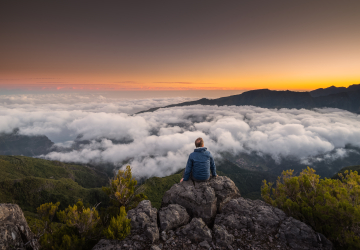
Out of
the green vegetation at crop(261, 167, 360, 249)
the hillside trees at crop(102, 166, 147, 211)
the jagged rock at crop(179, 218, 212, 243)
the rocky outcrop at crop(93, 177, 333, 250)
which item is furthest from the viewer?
the hillside trees at crop(102, 166, 147, 211)

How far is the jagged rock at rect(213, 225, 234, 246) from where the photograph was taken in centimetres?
841

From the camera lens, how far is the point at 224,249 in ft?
26.7

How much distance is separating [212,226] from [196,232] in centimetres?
203

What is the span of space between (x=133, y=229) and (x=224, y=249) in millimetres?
5335

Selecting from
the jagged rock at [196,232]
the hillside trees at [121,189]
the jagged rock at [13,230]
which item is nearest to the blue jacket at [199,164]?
the jagged rock at [196,232]

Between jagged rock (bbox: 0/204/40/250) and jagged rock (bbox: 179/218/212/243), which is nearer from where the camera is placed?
jagged rock (bbox: 0/204/40/250)

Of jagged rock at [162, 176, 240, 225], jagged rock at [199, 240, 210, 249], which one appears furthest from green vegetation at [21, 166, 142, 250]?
jagged rock at [162, 176, 240, 225]

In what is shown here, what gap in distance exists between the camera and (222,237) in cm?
862

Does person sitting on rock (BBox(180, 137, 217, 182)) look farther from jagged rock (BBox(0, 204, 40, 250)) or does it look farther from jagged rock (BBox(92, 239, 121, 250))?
jagged rock (BBox(0, 204, 40, 250))

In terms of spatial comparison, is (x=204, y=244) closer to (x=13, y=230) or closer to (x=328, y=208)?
(x=328, y=208)

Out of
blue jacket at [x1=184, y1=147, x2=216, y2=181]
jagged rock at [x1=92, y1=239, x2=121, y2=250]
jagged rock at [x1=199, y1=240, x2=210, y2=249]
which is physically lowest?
jagged rock at [x1=199, y1=240, x2=210, y2=249]

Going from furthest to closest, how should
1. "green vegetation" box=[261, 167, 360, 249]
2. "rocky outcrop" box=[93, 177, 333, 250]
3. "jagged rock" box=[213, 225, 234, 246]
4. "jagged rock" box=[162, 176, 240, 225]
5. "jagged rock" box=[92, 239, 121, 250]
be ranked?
"jagged rock" box=[162, 176, 240, 225] < "jagged rock" box=[213, 225, 234, 246] < "rocky outcrop" box=[93, 177, 333, 250] < "green vegetation" box=[261, 167, 360, 249] < "jagged rock" box=[92, 239, 121, 250]

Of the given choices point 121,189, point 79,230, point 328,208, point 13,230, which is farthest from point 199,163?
point 13,230

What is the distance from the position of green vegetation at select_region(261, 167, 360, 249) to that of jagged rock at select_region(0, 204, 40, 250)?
50.5 ft
